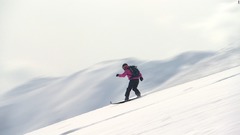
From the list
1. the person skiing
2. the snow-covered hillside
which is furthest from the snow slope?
the person skiing

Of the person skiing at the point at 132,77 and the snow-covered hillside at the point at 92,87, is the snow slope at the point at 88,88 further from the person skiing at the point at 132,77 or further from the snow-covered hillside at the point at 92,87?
the person skiing at the point at 132,77

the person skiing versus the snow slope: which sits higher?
the snow slope

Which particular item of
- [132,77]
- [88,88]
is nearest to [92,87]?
[88,88]

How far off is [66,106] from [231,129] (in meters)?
95.4

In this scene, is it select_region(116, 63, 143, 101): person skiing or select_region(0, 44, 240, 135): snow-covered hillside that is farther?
select_region(0, 44, 240, 135): snow-covered hillside

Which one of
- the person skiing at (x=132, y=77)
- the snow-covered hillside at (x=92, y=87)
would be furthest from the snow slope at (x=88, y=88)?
the person skiing at (x=132, y=77)

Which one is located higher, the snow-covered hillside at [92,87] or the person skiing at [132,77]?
the snow-covered hillside at [92,87]

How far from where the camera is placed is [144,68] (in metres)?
87.6

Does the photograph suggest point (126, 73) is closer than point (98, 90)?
Yes

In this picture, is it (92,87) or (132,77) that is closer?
(132,77)

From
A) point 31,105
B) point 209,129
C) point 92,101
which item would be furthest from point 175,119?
point 31,105

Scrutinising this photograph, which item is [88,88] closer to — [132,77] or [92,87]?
[92,87]

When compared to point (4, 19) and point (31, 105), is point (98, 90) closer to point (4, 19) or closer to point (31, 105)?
point (31, 105)

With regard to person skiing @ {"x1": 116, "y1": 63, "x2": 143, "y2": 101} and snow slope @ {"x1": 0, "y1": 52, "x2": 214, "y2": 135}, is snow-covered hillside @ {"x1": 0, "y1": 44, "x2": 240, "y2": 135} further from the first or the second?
person skiing @ {"x1": 116, "y1": 63, "x2": 143, "y2": 101}
